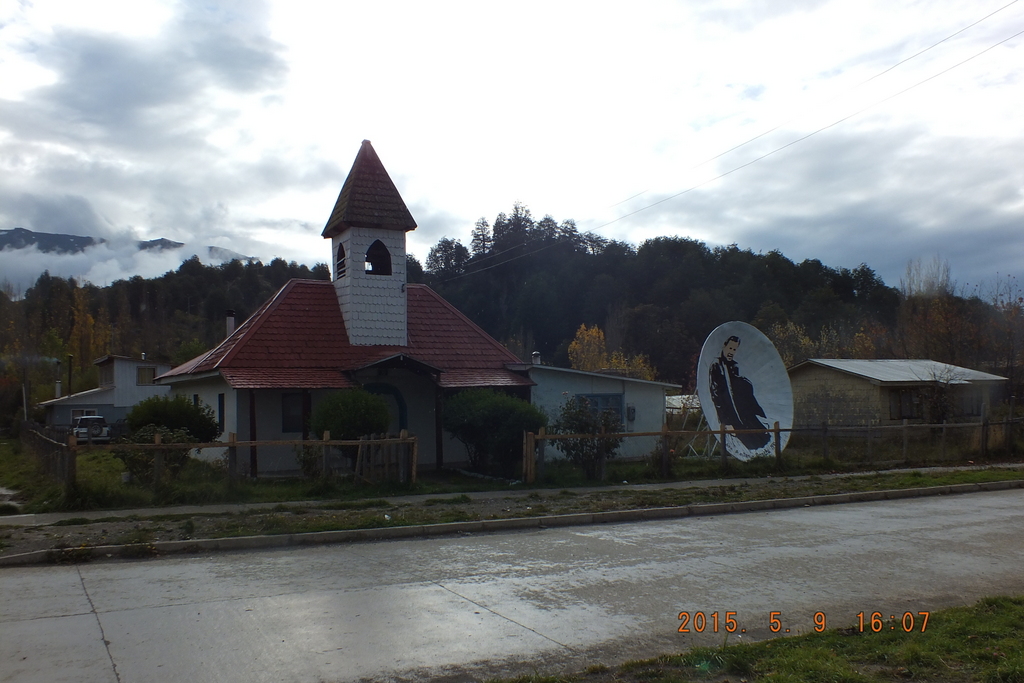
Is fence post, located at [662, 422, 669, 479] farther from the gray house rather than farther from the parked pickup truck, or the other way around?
the gray house

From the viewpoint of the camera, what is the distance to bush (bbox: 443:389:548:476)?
19.1 metres

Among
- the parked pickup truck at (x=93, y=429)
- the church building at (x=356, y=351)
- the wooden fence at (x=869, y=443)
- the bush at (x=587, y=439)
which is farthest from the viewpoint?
the parked pickup truck at (x=93, y=429)

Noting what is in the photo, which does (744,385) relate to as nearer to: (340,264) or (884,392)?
(884,392)

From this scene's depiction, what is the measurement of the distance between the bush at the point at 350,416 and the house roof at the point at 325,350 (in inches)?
74.9

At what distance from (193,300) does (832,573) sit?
93015 millimetres

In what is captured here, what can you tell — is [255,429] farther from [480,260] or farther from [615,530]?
[480,260]

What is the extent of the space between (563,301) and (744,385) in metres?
54.0

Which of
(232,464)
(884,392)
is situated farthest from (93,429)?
(884,392)

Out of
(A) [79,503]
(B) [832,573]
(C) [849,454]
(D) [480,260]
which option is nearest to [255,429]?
(A) [79,503]

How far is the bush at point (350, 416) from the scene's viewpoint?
58.7 ft

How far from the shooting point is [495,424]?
19547 millimetres

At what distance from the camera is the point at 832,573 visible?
29.8 ft

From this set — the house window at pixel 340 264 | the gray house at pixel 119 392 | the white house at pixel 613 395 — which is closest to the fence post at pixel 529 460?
the white house at pixel 613 395

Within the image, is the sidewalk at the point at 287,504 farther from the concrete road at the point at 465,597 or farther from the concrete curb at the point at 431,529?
the concrete road at the point at 465,597
